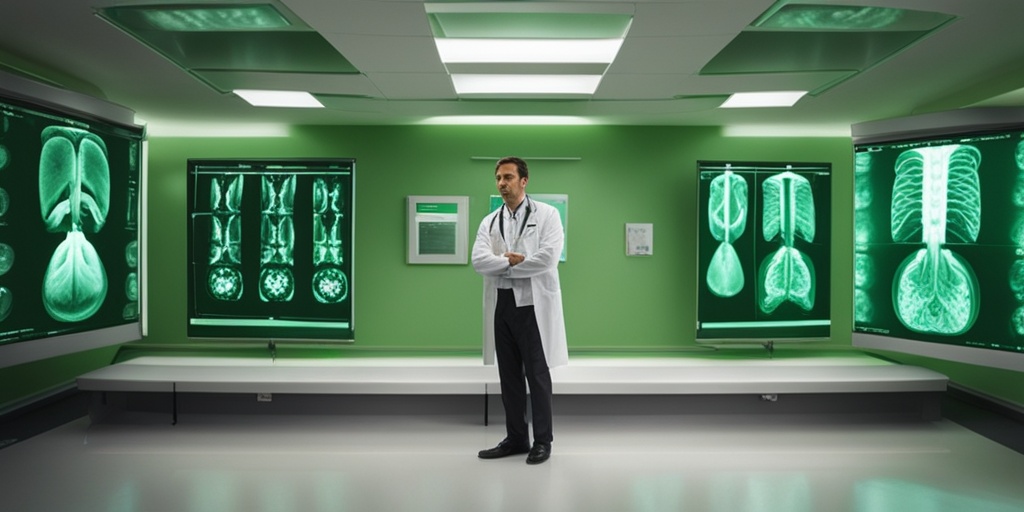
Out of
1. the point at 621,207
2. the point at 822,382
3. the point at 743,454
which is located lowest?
the point at 743,454

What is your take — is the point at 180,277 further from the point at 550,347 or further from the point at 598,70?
the point at 598,70

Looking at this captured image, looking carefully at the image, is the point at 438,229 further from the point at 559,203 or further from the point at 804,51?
the point at 804,51

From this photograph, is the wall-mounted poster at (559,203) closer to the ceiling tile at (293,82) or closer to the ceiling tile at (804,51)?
the ceiling tile at (293,82)

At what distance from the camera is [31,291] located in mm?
3340

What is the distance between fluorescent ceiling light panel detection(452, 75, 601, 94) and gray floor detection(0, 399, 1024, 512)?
7.14 ft

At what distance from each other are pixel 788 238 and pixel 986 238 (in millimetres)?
1231

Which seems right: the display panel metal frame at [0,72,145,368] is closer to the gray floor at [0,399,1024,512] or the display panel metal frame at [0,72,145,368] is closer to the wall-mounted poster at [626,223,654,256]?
the gray floor at [0,399,1024,512]

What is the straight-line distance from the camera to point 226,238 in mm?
4629

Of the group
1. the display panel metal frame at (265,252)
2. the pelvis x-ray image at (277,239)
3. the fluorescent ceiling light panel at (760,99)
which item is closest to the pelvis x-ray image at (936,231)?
the fluorescent ceiling light panel at (760,99)

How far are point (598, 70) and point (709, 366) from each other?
2.28m

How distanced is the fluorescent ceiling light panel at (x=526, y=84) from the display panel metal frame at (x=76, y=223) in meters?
2.11

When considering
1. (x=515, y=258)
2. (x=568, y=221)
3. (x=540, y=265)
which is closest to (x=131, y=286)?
(x=515, y=258)

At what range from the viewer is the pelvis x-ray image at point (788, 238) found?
4.67 meters

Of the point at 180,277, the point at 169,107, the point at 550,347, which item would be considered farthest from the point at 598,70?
the point at 180,277
